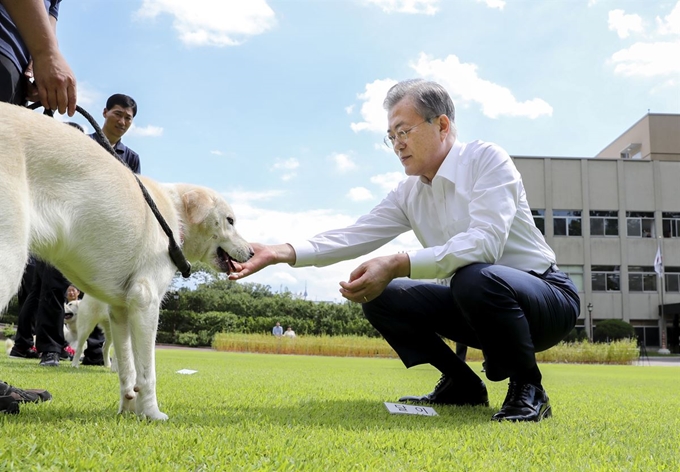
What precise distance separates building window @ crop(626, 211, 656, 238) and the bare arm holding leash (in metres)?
47.8

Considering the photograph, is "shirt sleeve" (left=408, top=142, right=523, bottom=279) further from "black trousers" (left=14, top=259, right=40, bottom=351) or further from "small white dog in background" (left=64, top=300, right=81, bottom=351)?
"small white dog in background" (left=64, top=300, right=81, bottom=351)

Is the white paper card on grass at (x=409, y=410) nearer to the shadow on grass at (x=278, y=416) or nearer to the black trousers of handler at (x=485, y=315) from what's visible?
the shadow on grass at (x=278, y=416)

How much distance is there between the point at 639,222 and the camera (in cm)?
4400

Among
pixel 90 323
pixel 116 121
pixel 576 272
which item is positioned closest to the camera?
pixel 116 121

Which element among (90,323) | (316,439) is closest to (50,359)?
(90,323)

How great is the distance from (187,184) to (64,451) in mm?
2116

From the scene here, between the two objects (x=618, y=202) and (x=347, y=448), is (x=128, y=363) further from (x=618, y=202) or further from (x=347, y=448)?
(x=618, y=202)

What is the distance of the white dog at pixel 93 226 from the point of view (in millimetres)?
2084

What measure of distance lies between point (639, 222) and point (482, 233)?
1854 inches

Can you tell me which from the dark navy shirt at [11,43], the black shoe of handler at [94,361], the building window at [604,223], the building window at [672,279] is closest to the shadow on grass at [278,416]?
the dark navy shirt at [11,43]

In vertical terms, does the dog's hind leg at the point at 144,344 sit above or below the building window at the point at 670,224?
below

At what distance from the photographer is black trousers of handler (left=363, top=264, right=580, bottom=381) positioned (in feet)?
9.89

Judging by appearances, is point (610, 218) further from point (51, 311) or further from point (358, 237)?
point (358, 237)

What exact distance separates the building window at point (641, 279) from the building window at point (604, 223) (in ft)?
10.5
